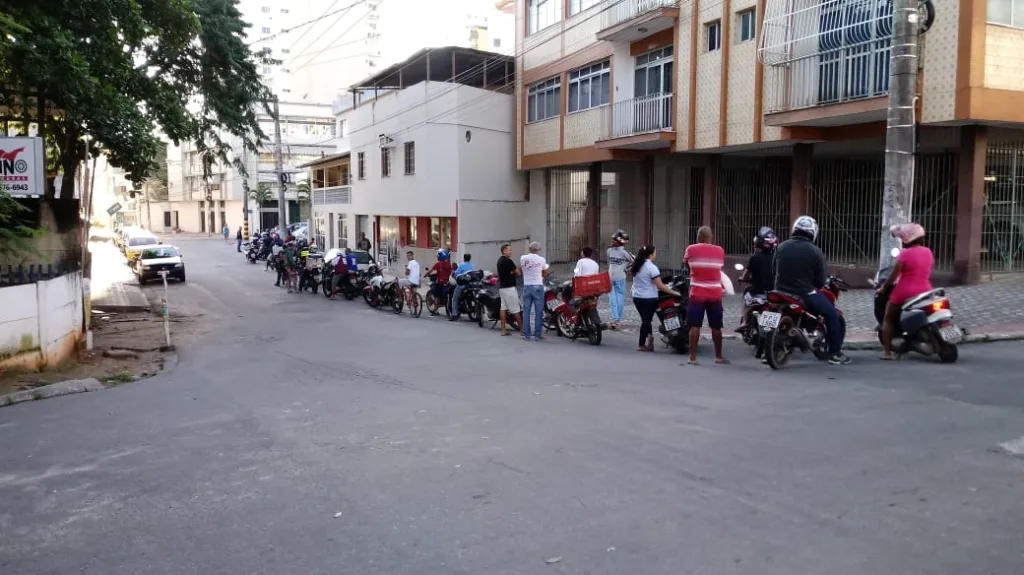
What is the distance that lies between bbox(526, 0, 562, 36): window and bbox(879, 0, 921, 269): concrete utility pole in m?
16.7

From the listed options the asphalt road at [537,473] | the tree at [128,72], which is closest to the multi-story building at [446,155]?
the tree at [128,72]

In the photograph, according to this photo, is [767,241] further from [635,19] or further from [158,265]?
[158,265]

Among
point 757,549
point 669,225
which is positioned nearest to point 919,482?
point 757,549

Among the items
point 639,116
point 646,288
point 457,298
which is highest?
point 639,116

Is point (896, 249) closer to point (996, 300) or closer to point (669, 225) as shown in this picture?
point (996, 300)

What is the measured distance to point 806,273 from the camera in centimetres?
931

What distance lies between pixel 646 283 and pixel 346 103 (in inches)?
1342

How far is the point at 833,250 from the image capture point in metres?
18.7

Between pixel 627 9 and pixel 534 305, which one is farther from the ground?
pixel 627 9

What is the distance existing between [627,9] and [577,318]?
12.4 meters

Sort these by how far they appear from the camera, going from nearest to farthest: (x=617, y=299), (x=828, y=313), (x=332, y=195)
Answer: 1. (x=828, y=313)
2. (x=617, y=299)
3. (x=332, y=195)

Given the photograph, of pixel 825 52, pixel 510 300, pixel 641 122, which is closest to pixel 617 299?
pixel 510 300

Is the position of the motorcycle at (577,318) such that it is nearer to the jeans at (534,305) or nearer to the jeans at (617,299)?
the jeans at (534,305)

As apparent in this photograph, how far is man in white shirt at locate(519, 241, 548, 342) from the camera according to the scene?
43.9ft
